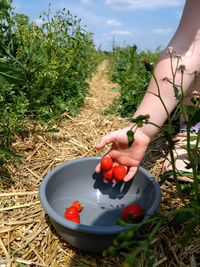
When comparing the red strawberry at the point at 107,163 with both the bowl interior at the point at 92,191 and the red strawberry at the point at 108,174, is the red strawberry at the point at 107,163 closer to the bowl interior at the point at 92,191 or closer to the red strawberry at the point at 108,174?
the red strawberry at the point at 108,174

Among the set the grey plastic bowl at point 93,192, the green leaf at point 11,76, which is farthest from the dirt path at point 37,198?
the green leaf at point 11,76

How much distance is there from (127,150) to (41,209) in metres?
0.59

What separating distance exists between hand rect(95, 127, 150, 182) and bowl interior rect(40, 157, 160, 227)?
6 cm

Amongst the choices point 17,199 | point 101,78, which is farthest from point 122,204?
point 101,78

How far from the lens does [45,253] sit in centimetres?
122

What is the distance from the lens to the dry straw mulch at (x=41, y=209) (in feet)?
3.88

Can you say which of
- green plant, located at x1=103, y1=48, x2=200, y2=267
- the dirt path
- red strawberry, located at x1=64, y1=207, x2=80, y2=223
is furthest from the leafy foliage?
green plant, located at x1=103, y1=48, x2=200, y2=267

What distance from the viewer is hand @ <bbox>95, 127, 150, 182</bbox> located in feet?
4.66

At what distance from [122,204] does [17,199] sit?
24.4 inches

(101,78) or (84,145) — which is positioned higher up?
(101,78)

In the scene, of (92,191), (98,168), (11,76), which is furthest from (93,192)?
(11,76)

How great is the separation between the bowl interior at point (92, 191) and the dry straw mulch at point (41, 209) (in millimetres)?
142

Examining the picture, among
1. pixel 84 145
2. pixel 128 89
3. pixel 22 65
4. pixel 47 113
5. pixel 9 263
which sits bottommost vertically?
pixel 9 263

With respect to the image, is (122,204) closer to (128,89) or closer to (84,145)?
(84,145)
